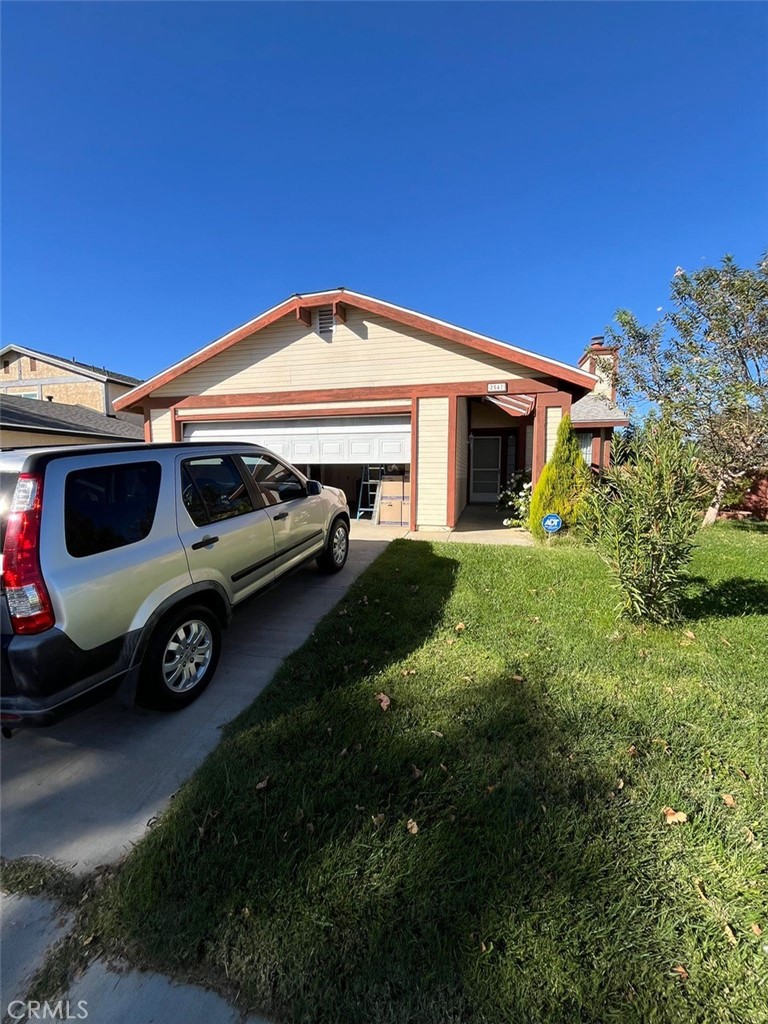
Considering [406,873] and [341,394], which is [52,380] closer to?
[341,394]

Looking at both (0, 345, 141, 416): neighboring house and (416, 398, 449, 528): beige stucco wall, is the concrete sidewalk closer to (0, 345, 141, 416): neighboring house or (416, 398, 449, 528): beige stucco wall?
(416, 398, 449, 528): beige stucco wall

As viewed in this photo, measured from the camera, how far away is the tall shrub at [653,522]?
3.88m

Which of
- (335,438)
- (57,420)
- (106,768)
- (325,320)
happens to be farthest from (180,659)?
(57,420)

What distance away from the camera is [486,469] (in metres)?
15.0

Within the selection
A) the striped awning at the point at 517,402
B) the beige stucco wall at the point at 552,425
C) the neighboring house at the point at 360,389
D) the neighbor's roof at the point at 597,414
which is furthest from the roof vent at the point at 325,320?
the neighbor's roof at the point at 597,414

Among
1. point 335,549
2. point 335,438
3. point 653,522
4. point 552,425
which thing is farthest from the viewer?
point 335,438

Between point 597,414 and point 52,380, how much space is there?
2742cm

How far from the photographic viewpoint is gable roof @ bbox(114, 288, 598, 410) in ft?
27.3

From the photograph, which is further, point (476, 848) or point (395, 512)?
point (395, 512)

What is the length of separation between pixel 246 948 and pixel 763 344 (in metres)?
12.5

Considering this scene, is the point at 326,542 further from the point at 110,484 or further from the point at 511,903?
the point at 511,903

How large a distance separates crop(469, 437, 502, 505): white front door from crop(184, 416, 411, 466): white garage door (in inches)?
231

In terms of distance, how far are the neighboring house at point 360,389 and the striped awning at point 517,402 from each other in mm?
20

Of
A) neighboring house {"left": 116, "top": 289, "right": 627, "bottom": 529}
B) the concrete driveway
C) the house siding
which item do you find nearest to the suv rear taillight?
the concrete driveway
